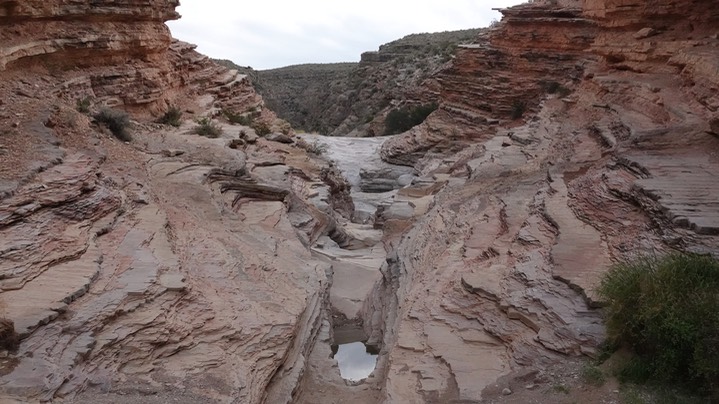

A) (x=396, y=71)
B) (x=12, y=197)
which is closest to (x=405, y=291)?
(x=12, y=197)

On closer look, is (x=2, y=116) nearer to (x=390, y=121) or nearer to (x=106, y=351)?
(x=106, y=351)

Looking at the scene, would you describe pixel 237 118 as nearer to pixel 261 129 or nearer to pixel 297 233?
pixel 261 129

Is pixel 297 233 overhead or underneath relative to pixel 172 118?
underneath

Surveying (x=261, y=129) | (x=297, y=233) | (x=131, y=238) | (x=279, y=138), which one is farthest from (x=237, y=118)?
(x=131, y=238)

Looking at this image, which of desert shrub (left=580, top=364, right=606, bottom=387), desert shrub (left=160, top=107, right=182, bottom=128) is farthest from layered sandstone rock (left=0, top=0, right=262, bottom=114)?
desert shrub (left=580, top=364, right=606, bottom=387)

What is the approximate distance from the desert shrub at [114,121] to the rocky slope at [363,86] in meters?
24.1

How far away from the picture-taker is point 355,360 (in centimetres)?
1180

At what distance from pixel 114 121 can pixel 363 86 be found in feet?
141

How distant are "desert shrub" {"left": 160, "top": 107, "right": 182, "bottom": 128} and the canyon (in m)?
0.51

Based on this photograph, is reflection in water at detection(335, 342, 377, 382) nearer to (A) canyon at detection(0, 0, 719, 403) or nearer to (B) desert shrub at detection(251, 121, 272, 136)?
(A) canyon at detection(0, 0, 719, 403)

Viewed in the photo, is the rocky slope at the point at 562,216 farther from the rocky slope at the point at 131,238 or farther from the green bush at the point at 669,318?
the rocky slope at the point at 131,238

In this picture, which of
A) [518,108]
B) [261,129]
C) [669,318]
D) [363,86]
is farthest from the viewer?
[363,86]

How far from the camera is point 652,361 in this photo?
6.08 m

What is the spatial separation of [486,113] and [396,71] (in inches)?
994
